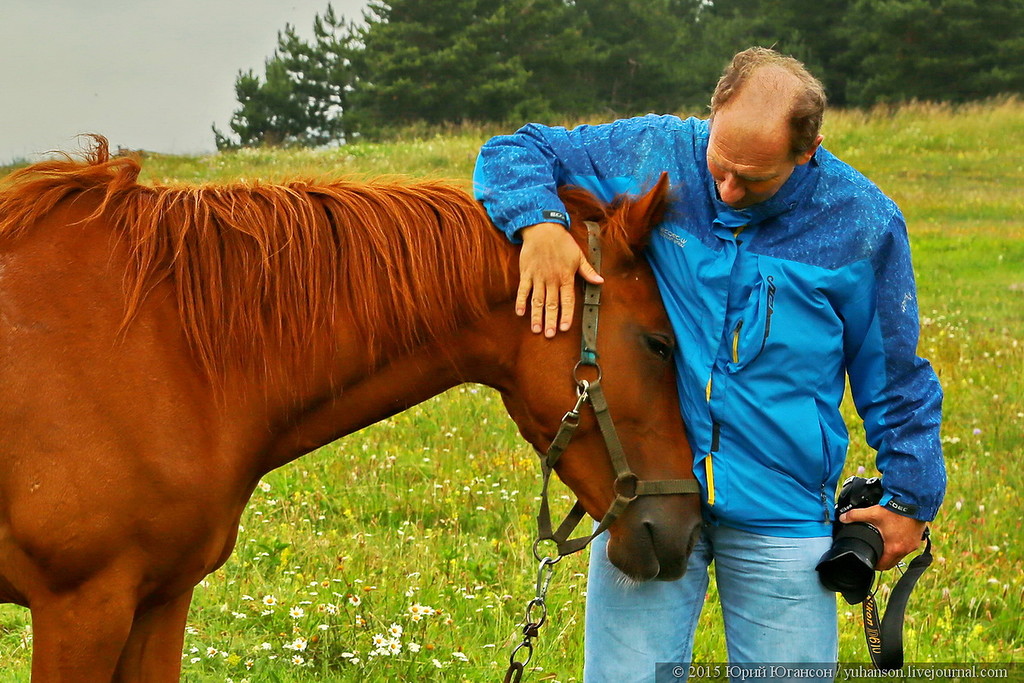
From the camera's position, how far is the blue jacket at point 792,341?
2350mm

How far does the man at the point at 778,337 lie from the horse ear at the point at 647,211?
0.15 feet

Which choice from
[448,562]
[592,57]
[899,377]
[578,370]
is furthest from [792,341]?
[592,57]

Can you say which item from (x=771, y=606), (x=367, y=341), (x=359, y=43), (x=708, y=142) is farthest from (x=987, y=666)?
(x=359, y=43)

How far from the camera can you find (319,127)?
144 ft

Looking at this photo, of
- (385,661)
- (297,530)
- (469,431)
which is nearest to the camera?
(385,661)

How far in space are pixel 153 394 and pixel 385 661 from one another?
5.49ft

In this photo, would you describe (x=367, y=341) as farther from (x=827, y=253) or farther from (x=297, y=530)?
(x=297, y=530)

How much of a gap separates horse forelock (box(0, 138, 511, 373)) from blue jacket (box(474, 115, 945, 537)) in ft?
0.62

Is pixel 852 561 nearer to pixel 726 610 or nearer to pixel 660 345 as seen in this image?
pixel 726 610

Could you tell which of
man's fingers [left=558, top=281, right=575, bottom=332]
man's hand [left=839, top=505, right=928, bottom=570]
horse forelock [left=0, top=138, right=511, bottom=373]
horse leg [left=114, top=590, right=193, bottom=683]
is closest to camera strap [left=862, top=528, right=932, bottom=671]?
man's hand [left=839, top=505, right=928, bottom=570]

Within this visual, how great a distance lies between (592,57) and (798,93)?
36.9m

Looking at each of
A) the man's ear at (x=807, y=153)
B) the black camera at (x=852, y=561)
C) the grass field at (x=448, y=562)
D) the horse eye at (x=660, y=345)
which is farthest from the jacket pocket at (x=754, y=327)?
the grass field at (x=448, y=562)

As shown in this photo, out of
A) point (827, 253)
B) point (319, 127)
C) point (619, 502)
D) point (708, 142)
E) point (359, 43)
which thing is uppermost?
point (708, 142)

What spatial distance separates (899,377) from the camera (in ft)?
7.89
